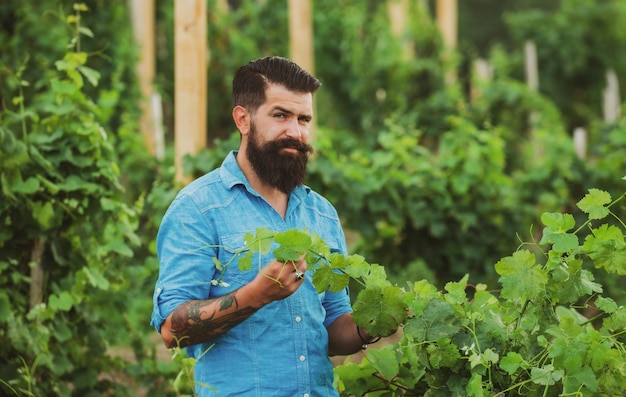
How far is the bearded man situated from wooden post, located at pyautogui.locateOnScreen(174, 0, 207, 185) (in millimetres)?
2673

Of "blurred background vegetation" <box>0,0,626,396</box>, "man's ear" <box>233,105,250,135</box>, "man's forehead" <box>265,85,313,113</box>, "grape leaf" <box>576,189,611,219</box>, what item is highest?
"man's forehead" <box>265,85,313,113</box>

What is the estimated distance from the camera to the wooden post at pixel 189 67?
18.8ft

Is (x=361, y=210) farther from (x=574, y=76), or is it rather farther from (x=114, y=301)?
(x=574, y=76)

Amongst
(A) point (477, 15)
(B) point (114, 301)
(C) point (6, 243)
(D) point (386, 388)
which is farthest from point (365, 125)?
(A) point (477, 15)

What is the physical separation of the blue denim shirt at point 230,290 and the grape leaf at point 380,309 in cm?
19

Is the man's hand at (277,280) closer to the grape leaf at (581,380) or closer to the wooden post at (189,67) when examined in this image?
the grape leaf at (581,380)

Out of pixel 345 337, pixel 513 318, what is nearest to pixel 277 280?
pixel 345 337

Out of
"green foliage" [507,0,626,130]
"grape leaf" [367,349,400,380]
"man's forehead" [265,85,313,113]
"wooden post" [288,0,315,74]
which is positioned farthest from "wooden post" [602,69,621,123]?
"man's forehead" [265,85,313,113]

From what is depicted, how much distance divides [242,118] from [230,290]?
0.53 meters

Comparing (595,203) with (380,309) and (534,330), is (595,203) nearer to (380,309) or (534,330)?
(534,330)

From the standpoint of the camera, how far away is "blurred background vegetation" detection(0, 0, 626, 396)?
4.80m

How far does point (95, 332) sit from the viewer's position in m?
5.23

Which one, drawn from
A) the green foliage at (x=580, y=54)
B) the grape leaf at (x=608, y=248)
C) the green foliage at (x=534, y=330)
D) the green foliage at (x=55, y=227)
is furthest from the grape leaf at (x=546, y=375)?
the green foliage at (x=580, y=54)

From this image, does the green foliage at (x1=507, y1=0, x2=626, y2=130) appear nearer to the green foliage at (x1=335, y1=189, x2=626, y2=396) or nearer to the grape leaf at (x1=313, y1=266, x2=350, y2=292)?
the green foliage at (x1=335, y1=189, x2=626, y2=396)
